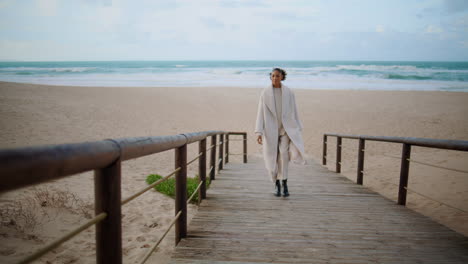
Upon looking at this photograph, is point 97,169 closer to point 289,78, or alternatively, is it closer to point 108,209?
point 108,209

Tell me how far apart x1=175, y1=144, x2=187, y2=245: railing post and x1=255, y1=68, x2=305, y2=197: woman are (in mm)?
2083

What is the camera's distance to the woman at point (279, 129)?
15.2 ft

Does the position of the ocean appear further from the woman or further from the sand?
the woman

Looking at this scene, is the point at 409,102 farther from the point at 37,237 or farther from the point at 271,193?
the point at 37,237

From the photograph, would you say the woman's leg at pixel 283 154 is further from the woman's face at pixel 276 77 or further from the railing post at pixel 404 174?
the railing post at pixel 404 174

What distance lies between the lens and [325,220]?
345cm

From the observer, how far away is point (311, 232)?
3.05 meters

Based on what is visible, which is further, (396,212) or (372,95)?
(372,95)

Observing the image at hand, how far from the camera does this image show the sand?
4.53 metres

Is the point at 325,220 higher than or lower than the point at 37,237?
higher

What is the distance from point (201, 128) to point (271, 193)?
11.4 meters

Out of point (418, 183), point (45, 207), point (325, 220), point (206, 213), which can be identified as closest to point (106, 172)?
point (206, 213)

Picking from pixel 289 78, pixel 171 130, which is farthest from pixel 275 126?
pixel 289 78

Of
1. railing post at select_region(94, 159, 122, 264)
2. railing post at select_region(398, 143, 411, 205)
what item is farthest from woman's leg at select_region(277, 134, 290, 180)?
railing post at select_region(94, 159, 122, 264)
